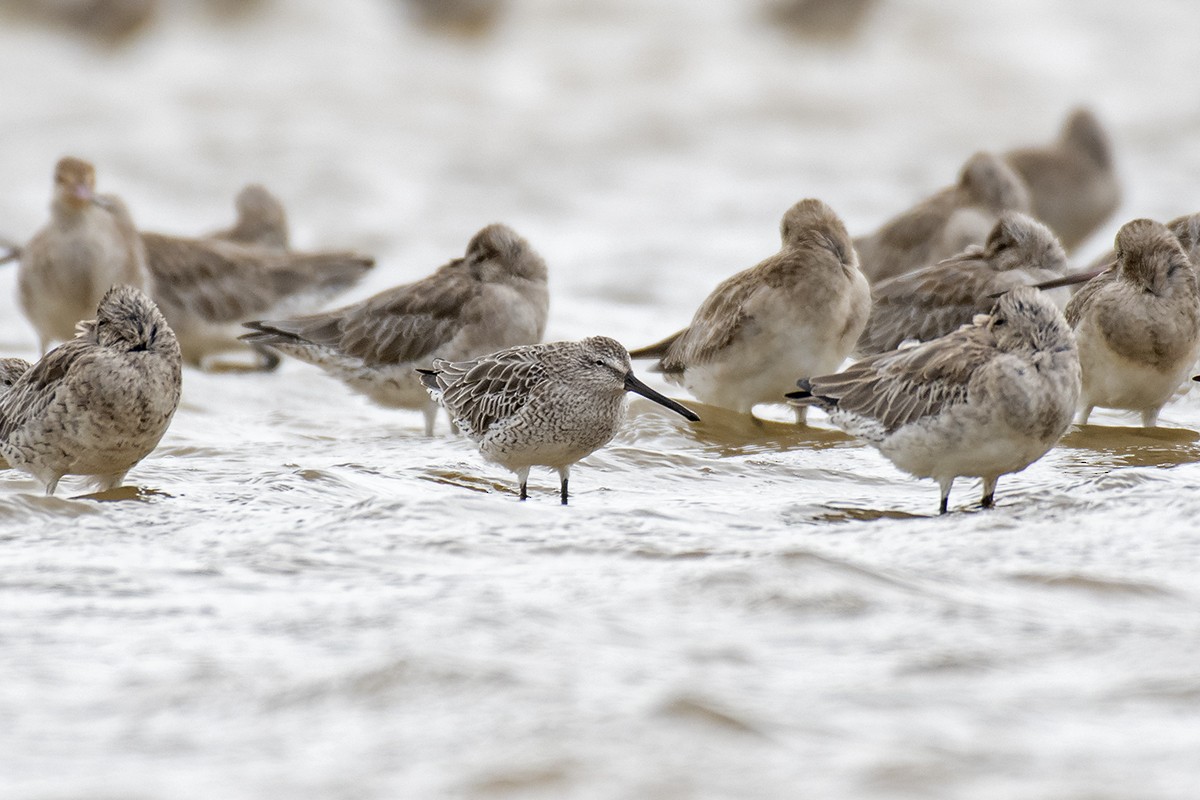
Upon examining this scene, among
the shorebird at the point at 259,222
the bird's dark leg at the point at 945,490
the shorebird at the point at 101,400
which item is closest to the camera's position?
the bird's dark leg at the point at 945,490

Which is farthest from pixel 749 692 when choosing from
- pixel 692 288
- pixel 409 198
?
pixel 409 198

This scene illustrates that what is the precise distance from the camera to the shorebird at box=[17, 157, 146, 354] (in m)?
10.7

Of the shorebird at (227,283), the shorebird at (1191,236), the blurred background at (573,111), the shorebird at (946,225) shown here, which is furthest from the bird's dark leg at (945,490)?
the blurred background at (573,111)

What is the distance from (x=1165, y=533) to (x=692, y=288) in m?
8.33

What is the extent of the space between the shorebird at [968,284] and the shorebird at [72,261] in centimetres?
467

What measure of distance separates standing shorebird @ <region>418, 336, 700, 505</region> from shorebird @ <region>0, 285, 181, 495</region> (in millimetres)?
1317

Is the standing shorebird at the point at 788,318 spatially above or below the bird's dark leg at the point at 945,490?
above

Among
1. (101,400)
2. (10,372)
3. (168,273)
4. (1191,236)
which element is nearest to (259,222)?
(168,273)

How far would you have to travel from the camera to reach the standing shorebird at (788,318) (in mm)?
8477

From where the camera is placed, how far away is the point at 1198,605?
17.1ft

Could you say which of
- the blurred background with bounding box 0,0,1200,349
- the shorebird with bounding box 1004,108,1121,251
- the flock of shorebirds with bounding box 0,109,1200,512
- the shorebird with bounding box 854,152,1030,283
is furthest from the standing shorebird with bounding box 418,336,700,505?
the shorebird with bounding box 1004,108,1121,251

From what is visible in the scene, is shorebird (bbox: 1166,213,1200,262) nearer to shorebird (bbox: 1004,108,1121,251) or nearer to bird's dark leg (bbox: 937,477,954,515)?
bird's dark leg (bbox: 937,477,954,515)

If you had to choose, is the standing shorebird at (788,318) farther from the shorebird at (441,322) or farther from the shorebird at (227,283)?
the shorebird at (227,283)

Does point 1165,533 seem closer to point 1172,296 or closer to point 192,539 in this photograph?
point 1172,296
